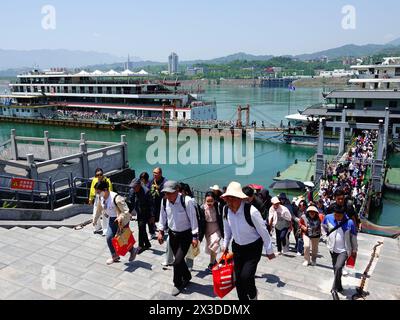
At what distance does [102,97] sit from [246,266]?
5258 cm

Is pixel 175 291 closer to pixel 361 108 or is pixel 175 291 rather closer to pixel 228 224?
pixel 228 224

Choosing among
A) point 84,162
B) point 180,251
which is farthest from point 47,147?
point 180,251

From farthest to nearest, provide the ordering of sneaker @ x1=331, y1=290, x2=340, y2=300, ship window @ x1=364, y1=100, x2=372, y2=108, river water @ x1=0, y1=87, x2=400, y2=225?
ship window @ x1=364, y1=100, x2=372, y2=108
river water @ x1=0, y1=87, x2=400, y2=225
sneaker @ x1=331, y1=290, x2=340, y2=300

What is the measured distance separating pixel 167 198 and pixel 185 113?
1653 inches

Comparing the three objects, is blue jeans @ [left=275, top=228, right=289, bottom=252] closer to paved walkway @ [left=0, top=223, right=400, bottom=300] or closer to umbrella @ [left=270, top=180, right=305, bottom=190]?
paved walkway @ [left=0, top=223, right=400, bottom=300]

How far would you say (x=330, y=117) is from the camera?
37781 mm

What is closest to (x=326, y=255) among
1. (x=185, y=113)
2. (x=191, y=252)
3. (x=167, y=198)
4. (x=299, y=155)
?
(x=191, y=252)

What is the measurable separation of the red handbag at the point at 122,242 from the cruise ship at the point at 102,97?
4038 cm

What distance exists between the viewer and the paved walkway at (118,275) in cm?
475

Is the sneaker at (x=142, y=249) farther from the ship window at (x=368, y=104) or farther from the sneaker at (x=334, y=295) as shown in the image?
the ship window at (x=368, y=104)

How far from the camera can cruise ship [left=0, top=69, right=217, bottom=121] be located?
48094 millimetres

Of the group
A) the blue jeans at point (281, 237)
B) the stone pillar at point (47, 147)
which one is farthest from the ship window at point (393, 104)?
the blue jeans at point (281, 237)

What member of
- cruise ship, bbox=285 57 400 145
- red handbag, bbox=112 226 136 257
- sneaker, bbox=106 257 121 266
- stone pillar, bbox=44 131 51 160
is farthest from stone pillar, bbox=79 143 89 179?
→ cruise ship, bbox=285 57 400 145

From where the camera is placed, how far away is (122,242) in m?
5.47
